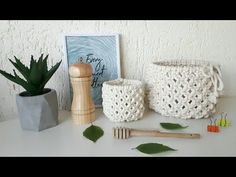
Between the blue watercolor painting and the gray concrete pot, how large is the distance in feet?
0.54

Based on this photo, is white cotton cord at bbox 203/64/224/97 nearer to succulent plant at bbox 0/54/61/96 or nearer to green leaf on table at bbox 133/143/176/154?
green leaf on table at bbox 133/143/176/154

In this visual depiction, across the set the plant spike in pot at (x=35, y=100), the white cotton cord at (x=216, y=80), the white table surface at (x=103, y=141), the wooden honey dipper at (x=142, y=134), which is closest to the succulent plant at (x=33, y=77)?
the plant spike in pot at (x=35, y=100)

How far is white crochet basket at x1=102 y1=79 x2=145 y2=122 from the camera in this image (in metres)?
0.56

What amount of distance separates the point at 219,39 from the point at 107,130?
0.44 metres

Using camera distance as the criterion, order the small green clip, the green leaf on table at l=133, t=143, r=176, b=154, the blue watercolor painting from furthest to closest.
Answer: the blue watercolor painting, the small green clip, the green leaf on table at l=133, t=143, r=176, b=154

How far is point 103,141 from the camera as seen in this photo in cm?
50

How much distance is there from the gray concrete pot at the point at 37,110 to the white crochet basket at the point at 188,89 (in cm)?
27

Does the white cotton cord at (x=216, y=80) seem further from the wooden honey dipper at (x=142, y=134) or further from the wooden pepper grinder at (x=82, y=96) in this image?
the wooden pepper grinder at (x=82, y=96)

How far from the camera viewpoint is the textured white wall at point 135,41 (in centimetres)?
→ 69

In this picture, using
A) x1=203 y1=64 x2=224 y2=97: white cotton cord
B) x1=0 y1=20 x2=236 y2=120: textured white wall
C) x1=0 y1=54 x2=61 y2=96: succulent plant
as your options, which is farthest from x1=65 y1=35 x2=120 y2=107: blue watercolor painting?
x1=203 y1=64 x2=224 y2=97: white cotton cord

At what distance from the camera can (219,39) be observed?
710mm

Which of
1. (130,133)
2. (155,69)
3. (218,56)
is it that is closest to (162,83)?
(155,69)
